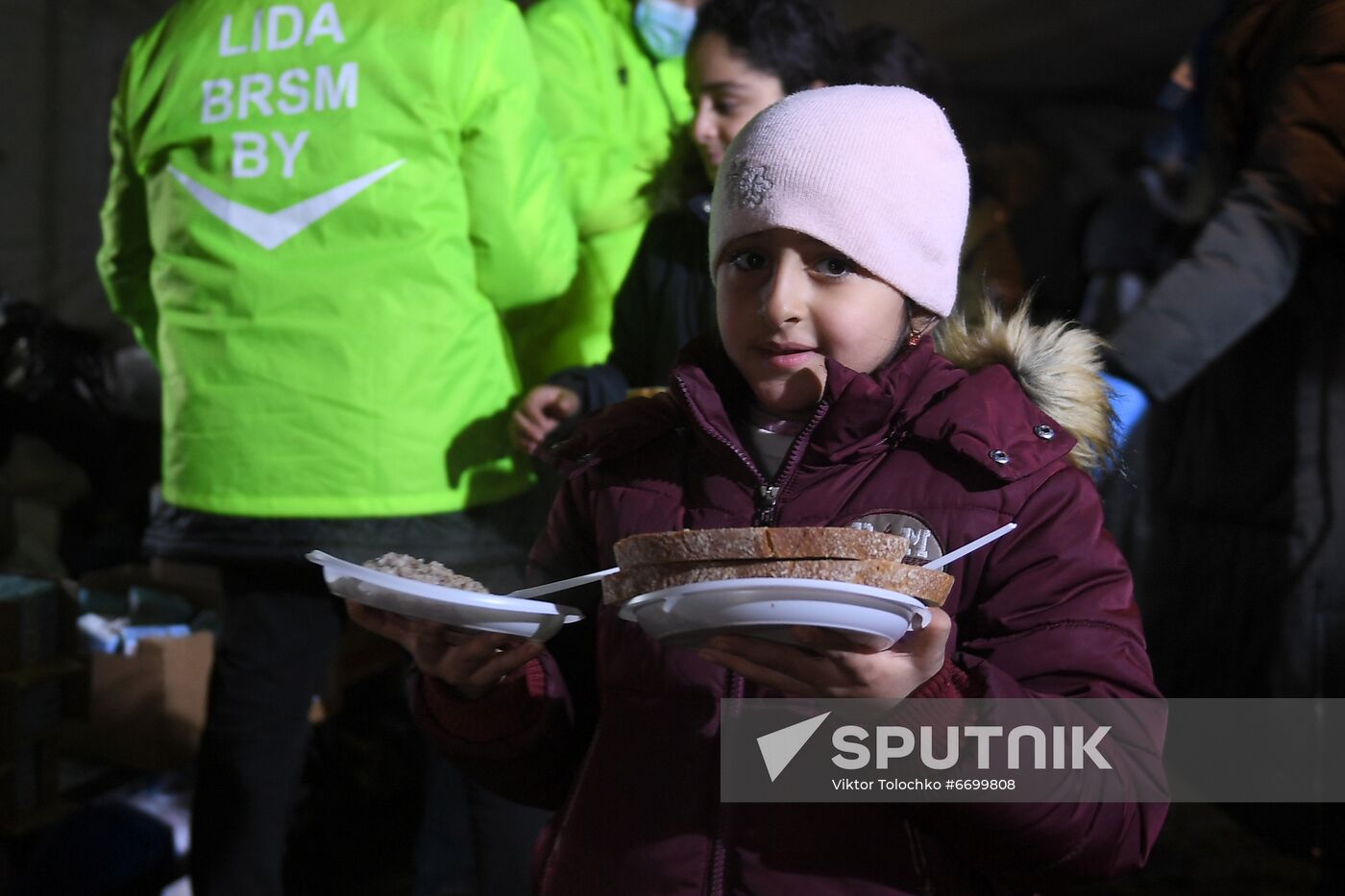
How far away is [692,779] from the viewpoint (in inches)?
41.3

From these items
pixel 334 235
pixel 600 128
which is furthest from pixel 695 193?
pixel 334 235

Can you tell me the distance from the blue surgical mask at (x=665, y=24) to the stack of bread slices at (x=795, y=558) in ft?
5.25

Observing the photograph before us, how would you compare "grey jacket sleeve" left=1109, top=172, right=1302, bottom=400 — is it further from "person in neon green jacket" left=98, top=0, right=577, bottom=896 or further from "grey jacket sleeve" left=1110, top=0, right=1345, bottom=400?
"person in neon green jacket" left=98, top=0, right=577, bottom=896

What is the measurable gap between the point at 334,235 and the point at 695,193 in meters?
0.61

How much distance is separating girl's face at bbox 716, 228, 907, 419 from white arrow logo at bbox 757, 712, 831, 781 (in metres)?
0.33

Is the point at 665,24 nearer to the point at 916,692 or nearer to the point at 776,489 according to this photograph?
the point at 776,489

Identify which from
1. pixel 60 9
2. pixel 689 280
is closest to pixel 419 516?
pixel 689 280

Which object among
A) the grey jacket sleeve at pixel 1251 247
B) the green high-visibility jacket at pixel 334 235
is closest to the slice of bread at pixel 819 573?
the green high-visibility jacket at pixel 334 235

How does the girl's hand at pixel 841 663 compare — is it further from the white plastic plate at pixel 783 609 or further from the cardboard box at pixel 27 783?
the cardboard box at pixel 27 783

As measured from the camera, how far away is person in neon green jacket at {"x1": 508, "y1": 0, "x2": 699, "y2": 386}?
2.11m

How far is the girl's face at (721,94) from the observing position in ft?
6.10

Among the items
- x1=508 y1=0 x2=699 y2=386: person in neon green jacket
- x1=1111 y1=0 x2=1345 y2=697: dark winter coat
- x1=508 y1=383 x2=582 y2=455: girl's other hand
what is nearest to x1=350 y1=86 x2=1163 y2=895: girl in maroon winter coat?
x1=508 y1=383 x2=582 y2=455: girl's other hand

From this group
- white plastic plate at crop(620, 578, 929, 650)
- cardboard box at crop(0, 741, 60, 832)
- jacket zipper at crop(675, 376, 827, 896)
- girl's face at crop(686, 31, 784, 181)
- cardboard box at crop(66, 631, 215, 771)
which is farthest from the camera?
cardboard box at crop(66, 631, 215, 771)

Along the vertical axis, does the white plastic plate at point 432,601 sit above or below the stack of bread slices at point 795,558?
below
